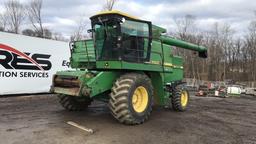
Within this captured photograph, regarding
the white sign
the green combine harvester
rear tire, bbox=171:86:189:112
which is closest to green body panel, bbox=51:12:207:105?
the green combine harvester

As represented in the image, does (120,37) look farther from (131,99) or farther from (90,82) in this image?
(131,99)

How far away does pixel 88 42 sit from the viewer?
944cm

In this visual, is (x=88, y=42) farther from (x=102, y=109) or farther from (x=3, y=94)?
(x=3, y=94)

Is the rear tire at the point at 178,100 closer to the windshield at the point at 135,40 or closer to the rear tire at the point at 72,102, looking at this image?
the windshield at the point at 135,40

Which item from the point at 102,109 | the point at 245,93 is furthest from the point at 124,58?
the point at 245,93

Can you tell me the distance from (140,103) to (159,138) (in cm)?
196

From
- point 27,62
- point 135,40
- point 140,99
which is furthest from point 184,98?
point 27,62

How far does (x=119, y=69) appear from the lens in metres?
8.52

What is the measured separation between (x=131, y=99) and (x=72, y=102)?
2912mm

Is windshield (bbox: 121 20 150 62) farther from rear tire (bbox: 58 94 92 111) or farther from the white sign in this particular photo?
the white sign

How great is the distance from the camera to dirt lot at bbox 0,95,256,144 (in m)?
6.78

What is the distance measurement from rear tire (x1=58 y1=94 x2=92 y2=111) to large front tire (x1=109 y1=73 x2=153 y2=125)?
2.26 meters

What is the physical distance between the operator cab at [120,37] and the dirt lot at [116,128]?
1.98m

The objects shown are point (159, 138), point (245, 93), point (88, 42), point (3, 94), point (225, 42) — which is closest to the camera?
point (159, 138)
